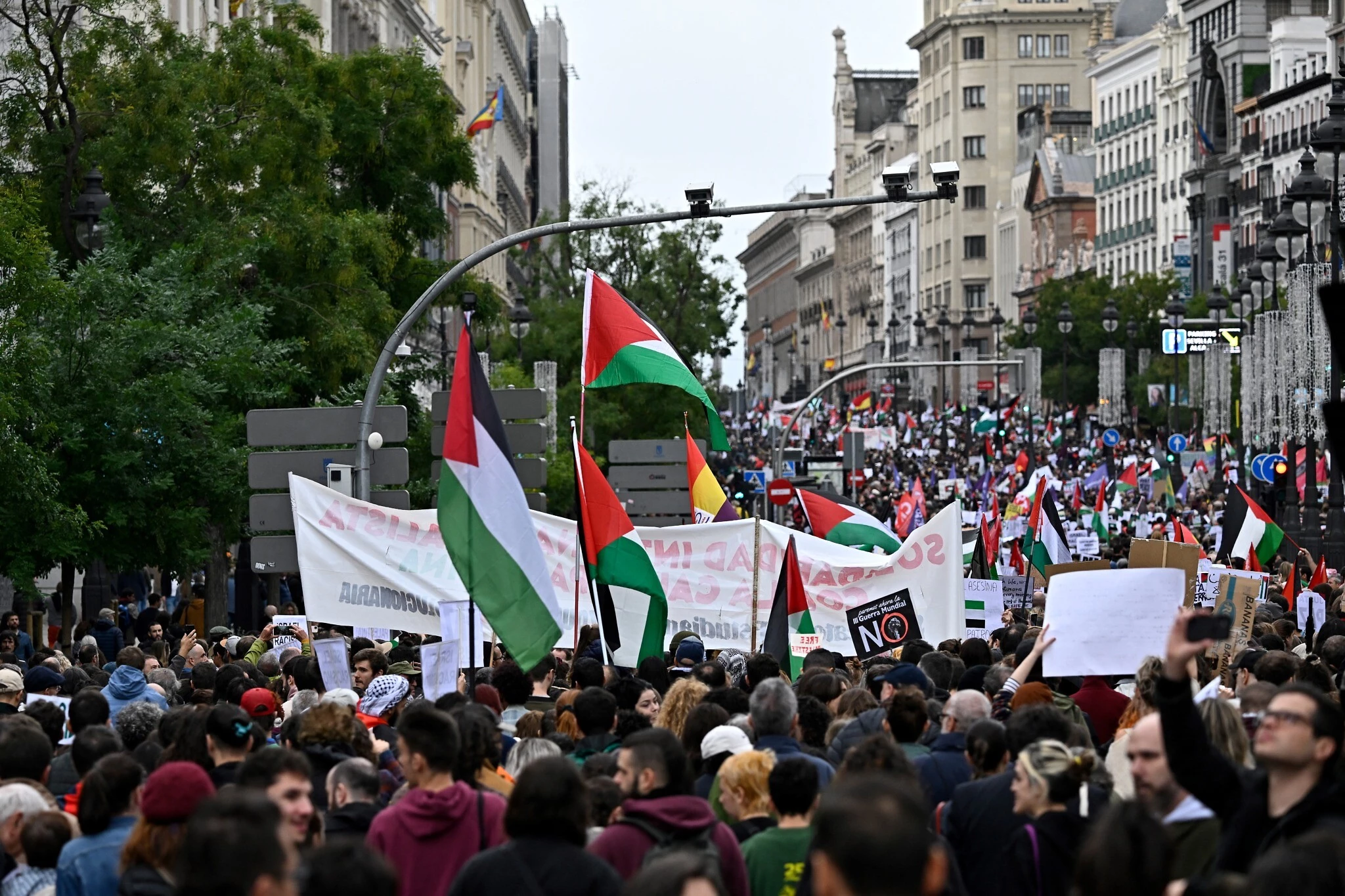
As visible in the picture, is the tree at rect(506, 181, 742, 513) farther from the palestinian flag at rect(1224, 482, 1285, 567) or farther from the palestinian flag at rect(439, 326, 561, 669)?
the palestinian flag at rect(439, 326, 561, 669)

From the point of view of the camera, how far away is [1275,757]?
6492 millimetres

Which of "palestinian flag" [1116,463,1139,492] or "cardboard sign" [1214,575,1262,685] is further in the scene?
"palestinian flag" [1116,463,1139,492]

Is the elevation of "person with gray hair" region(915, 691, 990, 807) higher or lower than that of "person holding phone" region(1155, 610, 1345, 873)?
lower

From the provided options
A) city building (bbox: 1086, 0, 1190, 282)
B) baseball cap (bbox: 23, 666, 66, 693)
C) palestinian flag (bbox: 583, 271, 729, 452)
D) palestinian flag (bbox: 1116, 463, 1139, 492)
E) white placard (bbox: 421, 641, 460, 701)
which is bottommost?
baseball cap (bbox: 23, 666, 66, 693)

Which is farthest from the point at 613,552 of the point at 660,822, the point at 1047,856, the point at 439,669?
the point at 1047,856

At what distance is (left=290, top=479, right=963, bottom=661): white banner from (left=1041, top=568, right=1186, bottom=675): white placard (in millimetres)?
5777

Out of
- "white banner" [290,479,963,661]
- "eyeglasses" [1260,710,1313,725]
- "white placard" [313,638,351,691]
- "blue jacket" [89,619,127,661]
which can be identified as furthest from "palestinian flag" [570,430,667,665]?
"blue jacket" [89,619,127,661]

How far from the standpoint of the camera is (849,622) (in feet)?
53.3

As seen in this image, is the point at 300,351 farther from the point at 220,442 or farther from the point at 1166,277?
the point at 1166,277

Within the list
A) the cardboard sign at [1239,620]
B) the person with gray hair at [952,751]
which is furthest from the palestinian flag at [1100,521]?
the person with gray hair at [952,751]

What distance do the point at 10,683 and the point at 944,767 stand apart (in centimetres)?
534

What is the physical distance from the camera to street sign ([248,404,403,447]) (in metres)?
19.7

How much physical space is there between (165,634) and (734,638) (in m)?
9.56

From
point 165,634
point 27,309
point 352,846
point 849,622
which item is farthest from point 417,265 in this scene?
point 352,846
